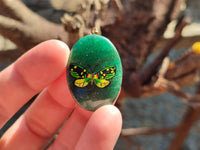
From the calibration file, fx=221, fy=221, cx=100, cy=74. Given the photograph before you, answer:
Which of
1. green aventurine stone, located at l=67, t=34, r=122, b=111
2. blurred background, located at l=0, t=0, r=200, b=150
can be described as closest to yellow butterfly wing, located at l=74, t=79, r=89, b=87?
green aventurine stone, located at l=67, t=34, r=122, b=111

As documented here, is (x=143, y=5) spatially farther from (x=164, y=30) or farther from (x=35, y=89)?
(x=35, y=89)

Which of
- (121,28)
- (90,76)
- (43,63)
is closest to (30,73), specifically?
(43,63)

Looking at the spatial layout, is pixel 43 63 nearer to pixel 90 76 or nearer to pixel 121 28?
pixel 90 76

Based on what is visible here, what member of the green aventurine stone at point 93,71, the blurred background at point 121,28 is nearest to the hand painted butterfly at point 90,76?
the green aventurine stone at point 93,71

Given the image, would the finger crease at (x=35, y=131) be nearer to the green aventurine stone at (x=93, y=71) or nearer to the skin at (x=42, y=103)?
the skin at (x=42, y=103)

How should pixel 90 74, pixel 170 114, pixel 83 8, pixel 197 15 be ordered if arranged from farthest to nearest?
1. pixel 170 114
2. pixel 197 15
3. pixel 83 8
4. pixel 90 74

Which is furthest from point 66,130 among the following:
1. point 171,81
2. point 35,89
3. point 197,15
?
point 197,15
